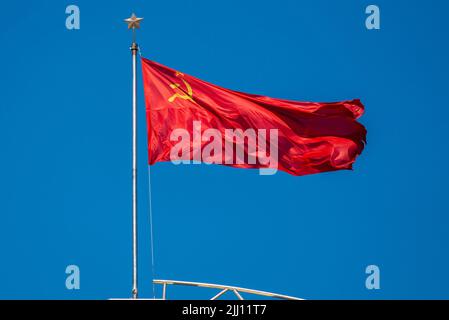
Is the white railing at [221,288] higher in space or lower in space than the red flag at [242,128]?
lower

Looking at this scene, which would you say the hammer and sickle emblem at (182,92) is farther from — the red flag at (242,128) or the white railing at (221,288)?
the white railing at (221,288)

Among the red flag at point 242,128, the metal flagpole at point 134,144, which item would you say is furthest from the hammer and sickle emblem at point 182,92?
the metal flagpole at point 134,144

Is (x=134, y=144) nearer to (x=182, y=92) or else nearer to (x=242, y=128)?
(x=182, y=92)

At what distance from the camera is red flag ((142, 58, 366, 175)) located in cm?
3525

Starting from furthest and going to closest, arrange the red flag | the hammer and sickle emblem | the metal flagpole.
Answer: the hammer and sickle emblem
the red flag
the metal flagpole

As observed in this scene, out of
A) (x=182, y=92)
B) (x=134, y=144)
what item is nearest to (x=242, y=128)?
A: (x=182, y=92)

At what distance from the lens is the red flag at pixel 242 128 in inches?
1388

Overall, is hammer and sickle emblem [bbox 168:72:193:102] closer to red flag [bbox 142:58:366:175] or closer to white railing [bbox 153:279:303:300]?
red flag [bbox 142:58:366:175]

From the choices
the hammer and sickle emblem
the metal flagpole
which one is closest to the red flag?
the hammer and sickle emblem

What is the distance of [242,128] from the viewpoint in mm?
36688
